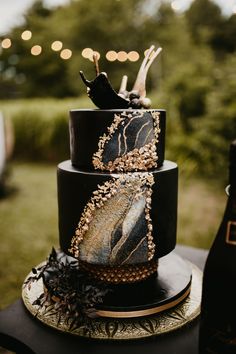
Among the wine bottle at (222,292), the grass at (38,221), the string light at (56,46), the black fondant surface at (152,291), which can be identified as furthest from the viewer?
the grass at (38,221)

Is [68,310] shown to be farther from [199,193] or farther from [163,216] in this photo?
[199,193]

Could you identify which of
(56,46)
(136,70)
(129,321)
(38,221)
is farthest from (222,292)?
(136,70)

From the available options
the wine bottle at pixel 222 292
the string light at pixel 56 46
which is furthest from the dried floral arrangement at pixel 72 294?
the string light at pixel 56 46

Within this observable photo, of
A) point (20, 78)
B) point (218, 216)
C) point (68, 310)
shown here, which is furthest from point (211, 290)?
point (20, 78)

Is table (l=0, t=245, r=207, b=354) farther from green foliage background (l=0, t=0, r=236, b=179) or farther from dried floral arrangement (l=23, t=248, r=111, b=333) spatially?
green foliage background (l=0, t=0, r=236, b=179)

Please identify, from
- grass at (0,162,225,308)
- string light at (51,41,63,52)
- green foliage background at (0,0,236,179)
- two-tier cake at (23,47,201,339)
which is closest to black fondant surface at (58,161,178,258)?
two-tier cake at (23,47,201,339)

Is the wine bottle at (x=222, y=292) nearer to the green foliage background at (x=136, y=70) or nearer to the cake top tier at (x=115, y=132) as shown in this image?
the cake top tier at (x=115, y=132)

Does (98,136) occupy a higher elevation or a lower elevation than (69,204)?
higher
